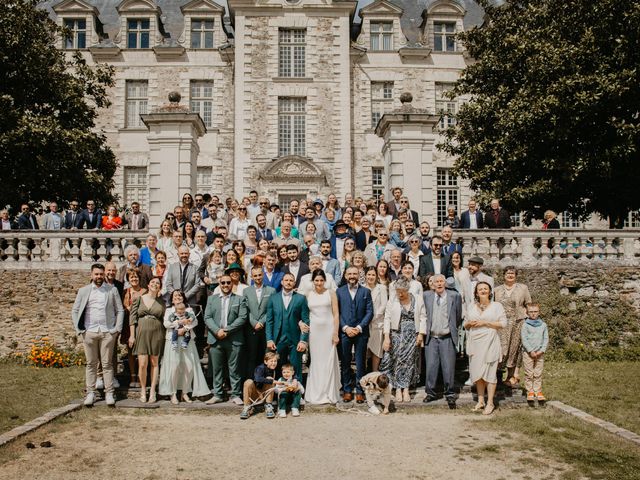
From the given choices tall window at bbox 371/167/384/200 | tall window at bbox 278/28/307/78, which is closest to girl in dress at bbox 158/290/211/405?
tall window at bbox 371/167/384/200

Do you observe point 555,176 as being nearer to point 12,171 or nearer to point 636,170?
point 636,170

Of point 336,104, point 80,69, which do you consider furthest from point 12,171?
point 336,104

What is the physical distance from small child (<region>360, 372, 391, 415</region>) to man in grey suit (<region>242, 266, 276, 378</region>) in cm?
146

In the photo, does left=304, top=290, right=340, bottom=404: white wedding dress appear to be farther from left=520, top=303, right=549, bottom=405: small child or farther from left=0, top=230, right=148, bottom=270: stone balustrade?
left=0, top=230, right=148, bottom=270: stone balustrade

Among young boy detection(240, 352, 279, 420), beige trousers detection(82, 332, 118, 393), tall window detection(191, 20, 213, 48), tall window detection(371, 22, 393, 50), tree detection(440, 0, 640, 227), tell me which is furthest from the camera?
tall window detection(371, 22, 393, 50)

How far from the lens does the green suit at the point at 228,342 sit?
7.67 metres

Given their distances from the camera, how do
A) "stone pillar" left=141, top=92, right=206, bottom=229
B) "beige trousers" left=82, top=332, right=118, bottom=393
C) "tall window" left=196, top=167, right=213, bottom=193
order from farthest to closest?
1. "tall window" left=196, top=167, right=213, bottom=193
2. "stone pillar" left=141, top=92, right=206, bottom=229
3. "beige trousers" left=82, top=332, right=118, bottom=393

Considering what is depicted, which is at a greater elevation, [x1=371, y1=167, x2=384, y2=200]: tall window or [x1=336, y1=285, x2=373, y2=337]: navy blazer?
[x1=371, y1=167, x2=384, y2=200]: tall window

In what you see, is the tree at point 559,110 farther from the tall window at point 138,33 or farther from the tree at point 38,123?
the tall window at point 138,33

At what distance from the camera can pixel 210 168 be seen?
75.9 ft

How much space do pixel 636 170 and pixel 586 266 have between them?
14.4 ft

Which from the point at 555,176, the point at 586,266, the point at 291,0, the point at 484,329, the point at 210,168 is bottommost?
the point at 484,329

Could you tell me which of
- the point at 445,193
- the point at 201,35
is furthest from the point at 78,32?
the point at 445,193

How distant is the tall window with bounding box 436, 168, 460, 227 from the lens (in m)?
22.5
